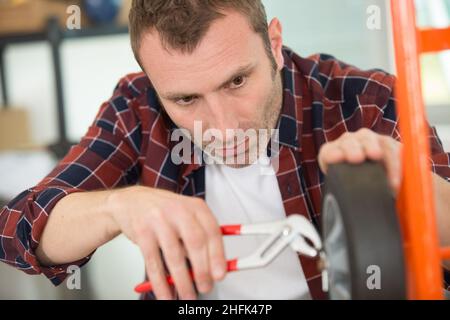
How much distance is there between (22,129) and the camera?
185cm

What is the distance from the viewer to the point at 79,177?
2.55ft

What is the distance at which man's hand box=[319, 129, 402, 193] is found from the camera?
43 cm

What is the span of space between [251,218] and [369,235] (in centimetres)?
44

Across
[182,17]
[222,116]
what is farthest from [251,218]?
[182,17]

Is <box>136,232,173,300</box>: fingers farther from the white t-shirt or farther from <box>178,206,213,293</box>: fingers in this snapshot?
the white t-shirt

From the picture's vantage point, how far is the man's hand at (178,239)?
44 cm

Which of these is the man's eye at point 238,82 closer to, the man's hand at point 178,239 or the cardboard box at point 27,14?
the man's hand at point 178,239
